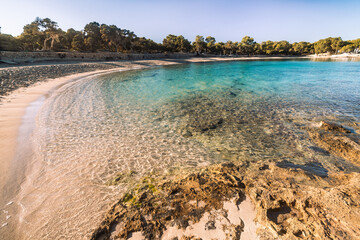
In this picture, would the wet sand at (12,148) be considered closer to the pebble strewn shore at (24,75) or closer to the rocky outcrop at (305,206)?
the pebble strewn shore at (24,75)

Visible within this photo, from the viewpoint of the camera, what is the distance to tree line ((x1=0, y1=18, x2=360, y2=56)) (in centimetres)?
5453

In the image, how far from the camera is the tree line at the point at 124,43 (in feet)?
179

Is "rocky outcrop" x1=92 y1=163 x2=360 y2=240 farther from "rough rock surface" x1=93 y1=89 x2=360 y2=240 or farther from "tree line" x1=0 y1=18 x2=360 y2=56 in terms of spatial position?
"tree line" x1=0 y1=18 x2=360 y2=56

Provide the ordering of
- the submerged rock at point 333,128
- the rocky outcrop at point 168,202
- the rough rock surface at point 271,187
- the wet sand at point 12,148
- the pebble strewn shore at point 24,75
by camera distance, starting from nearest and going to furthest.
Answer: the rough rock surface at point 271,187 < the rocky outcrop at point 168,202 < the wet sand at point 12,148 < the submerged rock at point 333,128 < the pebble strewn shore at point 24,75

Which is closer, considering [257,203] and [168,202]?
[257,203]

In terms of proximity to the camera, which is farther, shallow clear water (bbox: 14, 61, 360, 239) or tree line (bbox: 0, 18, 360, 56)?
tree line (bbox: 0, 18, 360, 56)

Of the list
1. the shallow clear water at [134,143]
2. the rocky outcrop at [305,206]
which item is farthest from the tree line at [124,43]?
the rocky outcrop at [305,206]

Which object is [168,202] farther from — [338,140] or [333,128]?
[333,128]

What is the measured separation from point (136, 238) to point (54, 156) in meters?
5.75

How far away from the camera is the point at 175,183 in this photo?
17.0 feet

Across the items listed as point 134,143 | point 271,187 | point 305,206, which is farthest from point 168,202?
point 134,143

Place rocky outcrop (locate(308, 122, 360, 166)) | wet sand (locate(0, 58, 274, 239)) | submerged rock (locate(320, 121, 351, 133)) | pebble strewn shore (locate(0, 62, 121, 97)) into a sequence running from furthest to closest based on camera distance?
pebble strewn shore (locate(0, 62, 121, 97)) → submerged rock (locate(320, 121, 351, 133)) → rocky outcrop (locate(308, 122, 360, 166)) → wet sand (locate(0, 58, 274, 239))

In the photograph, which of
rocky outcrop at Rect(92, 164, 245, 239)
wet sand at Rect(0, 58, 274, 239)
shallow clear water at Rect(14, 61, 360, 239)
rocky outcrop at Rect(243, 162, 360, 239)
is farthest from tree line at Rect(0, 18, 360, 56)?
rocky outcrop at Rect(243, 162, 360, 239)

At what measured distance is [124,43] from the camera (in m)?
73.5
